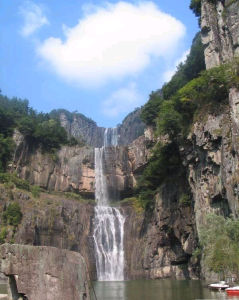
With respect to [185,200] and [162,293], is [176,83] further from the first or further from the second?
[162,293]

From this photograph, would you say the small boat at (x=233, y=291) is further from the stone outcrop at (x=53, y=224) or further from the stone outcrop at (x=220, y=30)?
the stone outcrop at (x=53, y=224)

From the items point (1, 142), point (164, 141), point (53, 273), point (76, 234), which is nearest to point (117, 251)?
point (76, 234)

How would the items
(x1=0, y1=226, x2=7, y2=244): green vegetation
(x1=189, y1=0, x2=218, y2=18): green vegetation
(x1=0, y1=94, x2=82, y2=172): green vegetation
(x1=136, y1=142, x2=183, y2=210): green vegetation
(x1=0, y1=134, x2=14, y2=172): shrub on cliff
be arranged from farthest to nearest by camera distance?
1. (x1=0, y1=94, x2=82, y2=172): green vegetation
2. (x1=0, y1=134, x2=14, y2=172): shrub on cliff
3. (x1=189, y1=0, x2=218, y2=18): green vegetation
4. (x1=136, y1=142, x2=183, y2=210): green vegetation
5. (x1=0, y1=226, x2=7, y2=244): green vegetation

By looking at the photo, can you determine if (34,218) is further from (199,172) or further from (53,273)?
(53,273)

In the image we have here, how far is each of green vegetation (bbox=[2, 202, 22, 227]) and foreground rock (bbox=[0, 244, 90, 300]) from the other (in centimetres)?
3272

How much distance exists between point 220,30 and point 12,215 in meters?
28.8

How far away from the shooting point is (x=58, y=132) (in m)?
55.1

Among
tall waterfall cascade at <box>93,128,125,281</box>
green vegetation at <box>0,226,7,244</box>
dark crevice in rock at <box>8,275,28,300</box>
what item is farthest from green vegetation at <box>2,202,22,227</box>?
dark crevice in rock at <box>8,275,28,300</box>

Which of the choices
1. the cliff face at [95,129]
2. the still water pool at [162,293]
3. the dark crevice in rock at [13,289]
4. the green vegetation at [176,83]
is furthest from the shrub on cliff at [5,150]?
the dark crevice in rock at [13,289]

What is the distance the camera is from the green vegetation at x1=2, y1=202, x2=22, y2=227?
4072 centimetres

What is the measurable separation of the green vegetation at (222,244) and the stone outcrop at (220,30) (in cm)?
1793

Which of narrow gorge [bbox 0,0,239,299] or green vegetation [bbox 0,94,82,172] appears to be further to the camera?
green vegetation [bbox 0,94,82,172]

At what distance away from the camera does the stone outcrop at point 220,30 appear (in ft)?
119

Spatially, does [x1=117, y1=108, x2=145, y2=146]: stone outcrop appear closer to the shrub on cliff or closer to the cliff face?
Result: the cliff face
